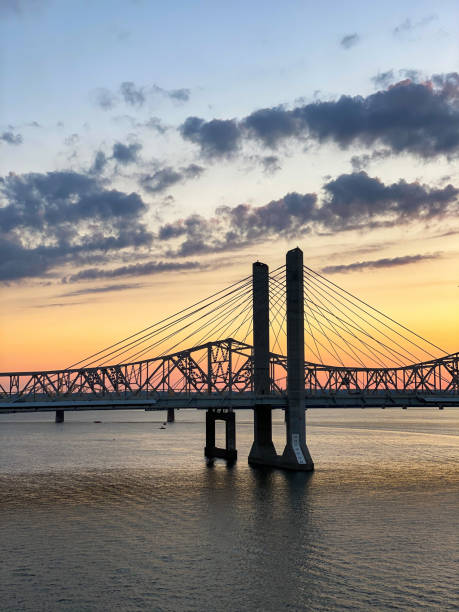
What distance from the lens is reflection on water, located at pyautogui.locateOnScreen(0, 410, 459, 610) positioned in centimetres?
3541

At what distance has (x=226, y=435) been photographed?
93.6 metres

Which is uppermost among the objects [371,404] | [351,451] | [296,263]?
[296,263]

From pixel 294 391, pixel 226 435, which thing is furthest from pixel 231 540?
pixel 226 435

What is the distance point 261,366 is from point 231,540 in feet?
138

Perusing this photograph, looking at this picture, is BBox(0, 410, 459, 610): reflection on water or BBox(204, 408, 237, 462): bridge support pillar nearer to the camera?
BBox(0, 410, 459, 610): reflection on water

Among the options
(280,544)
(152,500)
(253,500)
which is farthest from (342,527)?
(152,500)

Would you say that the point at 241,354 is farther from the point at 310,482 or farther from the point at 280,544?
the point at 280,544

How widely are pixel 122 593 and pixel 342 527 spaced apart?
20061 mm

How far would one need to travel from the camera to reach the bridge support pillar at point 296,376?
77.9 m

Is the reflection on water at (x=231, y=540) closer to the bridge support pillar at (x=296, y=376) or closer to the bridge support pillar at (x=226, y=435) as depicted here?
the bridge support pillar at (x=296, y=376)

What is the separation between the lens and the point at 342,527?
5012 cm

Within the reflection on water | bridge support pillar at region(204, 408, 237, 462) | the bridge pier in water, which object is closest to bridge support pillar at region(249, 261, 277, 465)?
the bridge pier in water

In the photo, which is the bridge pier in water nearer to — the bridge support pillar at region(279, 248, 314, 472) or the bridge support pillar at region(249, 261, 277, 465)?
the bridge support pillar at region(279, 248, 314, 472)

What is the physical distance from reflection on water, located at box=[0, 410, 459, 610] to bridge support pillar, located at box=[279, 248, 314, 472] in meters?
2.26
